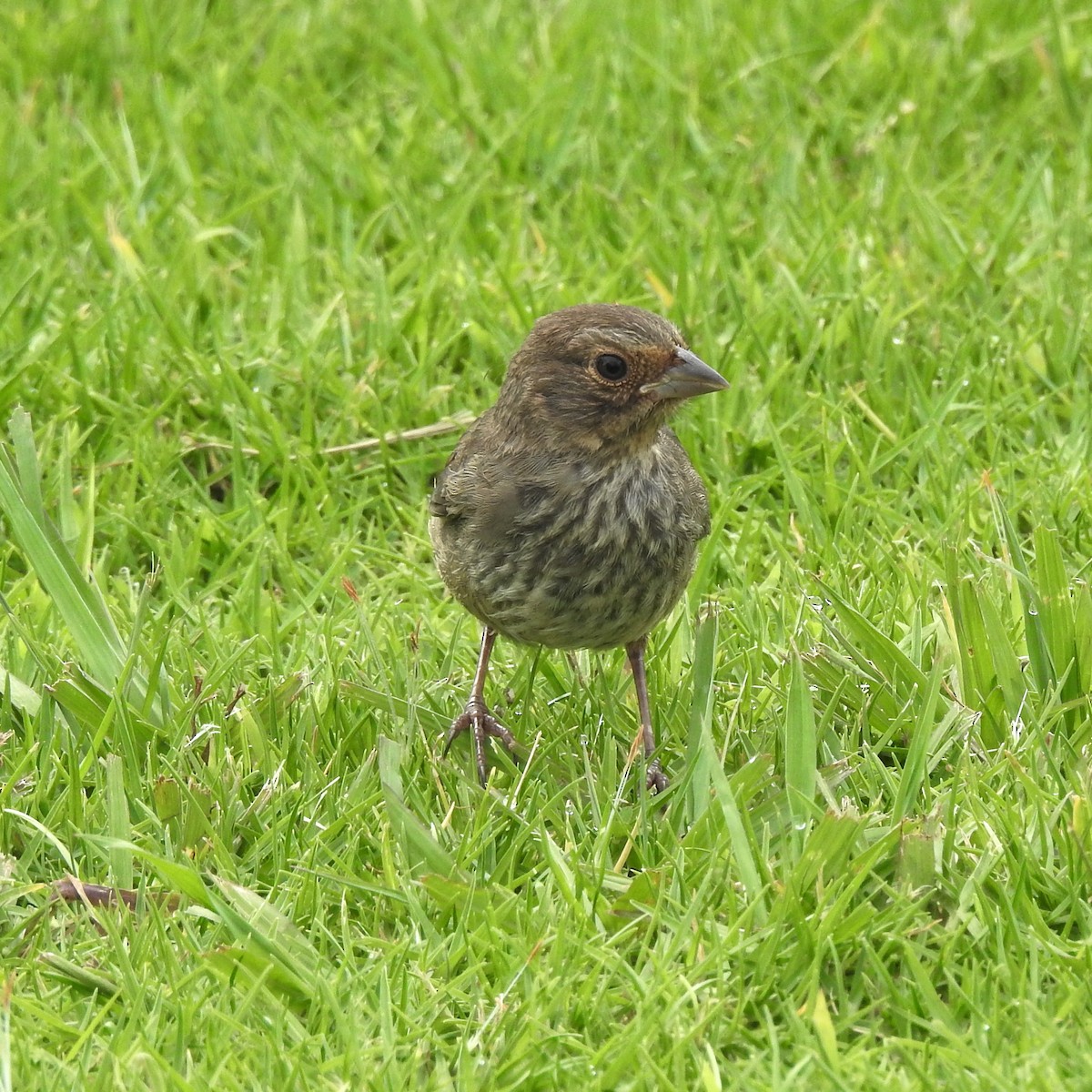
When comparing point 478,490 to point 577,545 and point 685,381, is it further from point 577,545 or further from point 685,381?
point 685,381

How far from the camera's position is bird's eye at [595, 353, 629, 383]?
4.34 metres

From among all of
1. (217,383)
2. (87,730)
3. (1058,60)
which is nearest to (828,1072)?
(87,730)

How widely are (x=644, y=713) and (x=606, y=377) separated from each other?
831 mm

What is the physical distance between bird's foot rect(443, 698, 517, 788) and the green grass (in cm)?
8

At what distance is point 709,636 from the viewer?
428cm

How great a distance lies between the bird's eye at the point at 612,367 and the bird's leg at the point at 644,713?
0.66 meters

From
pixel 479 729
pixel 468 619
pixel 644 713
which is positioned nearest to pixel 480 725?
pixel 479 729

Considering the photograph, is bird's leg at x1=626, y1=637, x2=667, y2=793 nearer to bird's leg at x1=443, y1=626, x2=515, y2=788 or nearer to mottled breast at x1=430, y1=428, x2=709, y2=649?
mottled breast at x1=430, y1=428, x2=709, y2=649

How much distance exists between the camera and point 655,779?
14.1 ft

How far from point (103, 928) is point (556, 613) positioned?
50.5 inches

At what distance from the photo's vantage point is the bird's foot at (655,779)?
14.0ft

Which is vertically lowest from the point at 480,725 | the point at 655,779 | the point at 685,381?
the point at 655,779

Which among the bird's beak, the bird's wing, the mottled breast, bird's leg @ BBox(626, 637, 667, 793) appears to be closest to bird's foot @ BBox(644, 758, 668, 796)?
bird's leg @ BBox(626, 637, 667, 793)

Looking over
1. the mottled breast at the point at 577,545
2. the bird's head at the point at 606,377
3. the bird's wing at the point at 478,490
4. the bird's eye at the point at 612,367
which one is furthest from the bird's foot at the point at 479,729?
the bird's eye at the point at 612,367
